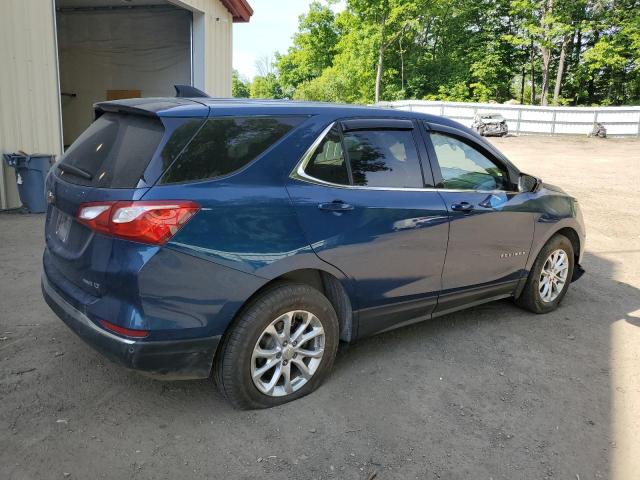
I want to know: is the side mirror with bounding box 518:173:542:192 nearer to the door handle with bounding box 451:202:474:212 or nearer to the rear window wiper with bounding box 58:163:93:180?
the door handle with bounding box 451:202:474:212

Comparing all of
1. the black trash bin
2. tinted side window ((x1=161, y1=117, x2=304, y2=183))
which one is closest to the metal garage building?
the black trash bin

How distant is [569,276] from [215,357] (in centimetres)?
373

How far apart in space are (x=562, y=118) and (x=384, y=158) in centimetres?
3478

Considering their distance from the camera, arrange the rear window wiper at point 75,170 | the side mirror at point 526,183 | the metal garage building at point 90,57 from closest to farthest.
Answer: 1. the rear window wiper at point 75,170
2. the side mirror at point 526,183
3. the metal garage building at point 90,57

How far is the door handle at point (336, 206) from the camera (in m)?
3.25

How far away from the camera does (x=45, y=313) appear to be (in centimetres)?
447

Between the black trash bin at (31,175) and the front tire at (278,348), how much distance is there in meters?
6.43

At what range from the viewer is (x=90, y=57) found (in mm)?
18688

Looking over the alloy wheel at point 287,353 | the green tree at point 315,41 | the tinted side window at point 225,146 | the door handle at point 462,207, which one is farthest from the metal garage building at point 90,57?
the green tree at point 315,41

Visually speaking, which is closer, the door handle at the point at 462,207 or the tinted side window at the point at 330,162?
the tinted side window at the point at 330,162

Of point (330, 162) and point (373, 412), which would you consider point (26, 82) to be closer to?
point (330, 162)

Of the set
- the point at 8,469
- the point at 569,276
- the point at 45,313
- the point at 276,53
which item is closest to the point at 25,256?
the point at 45,313

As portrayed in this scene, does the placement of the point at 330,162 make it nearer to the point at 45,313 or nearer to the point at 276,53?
the point at 45,313

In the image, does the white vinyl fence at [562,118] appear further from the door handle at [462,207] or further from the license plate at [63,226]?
the license plate at [63,226]
